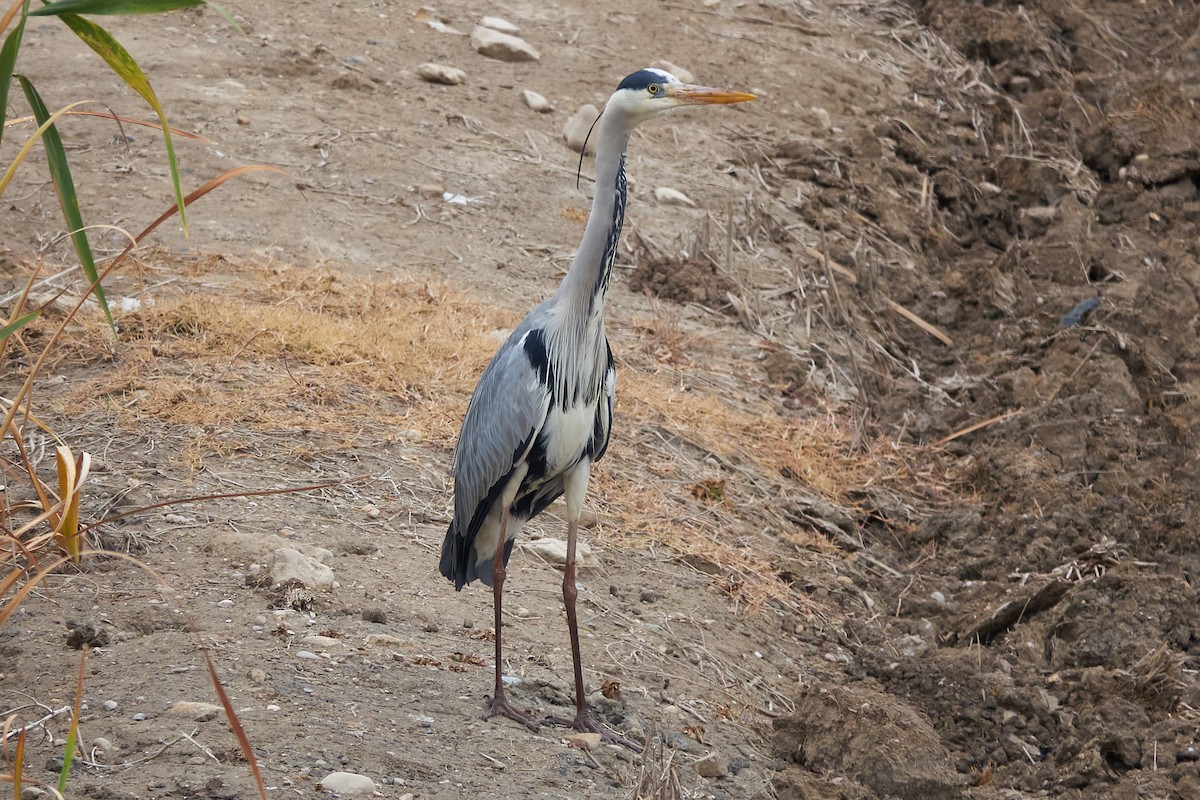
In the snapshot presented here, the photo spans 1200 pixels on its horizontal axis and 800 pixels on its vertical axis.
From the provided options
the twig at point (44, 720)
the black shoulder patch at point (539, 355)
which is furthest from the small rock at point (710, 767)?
the twig at point (44, 720)

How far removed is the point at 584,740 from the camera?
4129mm

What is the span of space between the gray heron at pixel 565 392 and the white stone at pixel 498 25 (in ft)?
21.1

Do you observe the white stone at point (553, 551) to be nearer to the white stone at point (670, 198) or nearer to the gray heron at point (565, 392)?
the gray heron at point (565, 392)

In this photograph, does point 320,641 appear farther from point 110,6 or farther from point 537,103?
point 537,103

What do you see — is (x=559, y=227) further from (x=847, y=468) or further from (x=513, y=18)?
(x=513, y=18)

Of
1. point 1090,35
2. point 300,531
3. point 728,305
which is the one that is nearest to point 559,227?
point 728,305

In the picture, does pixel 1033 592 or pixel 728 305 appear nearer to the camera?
pixel 1033 592

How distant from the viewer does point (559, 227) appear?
830 cm

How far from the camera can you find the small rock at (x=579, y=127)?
909cm

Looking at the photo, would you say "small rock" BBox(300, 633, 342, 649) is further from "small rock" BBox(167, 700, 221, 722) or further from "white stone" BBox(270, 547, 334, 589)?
"small rock" BBox(167, 700, 221, 722)

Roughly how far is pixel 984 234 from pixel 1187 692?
17.0 feet

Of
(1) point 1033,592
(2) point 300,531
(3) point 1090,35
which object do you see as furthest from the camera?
(3) point 1090,35

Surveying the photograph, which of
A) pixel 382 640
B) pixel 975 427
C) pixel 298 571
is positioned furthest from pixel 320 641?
pixel 975 427

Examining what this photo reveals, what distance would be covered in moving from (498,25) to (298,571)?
22.6 feet
